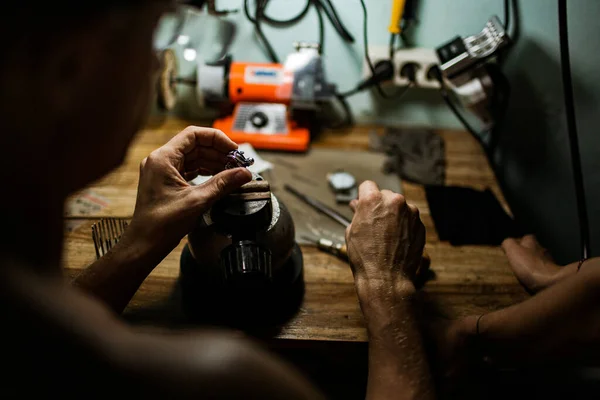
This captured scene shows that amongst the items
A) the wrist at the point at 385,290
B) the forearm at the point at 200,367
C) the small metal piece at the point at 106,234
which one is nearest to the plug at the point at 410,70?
the wrist at the point at 385,290

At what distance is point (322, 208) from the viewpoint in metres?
1.12

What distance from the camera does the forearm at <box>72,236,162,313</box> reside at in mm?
784

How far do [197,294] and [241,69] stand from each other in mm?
732

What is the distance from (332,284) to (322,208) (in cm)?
24

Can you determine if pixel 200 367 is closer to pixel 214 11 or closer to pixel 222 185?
pixel 222 185

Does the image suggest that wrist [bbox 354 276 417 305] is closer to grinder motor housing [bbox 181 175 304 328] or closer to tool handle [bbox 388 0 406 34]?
grinder motor housing [bbox 181 175 304 328]

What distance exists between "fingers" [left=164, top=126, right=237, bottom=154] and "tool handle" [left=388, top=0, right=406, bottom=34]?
24.5 inches

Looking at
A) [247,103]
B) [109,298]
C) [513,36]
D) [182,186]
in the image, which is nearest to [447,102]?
[513,36]

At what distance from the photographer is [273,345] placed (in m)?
0.84

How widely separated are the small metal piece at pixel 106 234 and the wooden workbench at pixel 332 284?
0.12 feet

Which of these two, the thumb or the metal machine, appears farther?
the metal machine

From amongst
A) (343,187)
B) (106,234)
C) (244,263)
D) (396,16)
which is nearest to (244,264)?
(244,263)

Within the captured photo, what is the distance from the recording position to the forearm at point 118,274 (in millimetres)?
784

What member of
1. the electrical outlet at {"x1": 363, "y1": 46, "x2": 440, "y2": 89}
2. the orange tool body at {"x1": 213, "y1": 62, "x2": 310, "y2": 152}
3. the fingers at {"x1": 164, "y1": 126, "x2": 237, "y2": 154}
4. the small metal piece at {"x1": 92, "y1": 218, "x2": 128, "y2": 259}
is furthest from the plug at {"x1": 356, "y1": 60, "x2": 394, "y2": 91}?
the small metal piece at {"x1": 92, "y1": 218, "x2": 128, "y2": 259}
